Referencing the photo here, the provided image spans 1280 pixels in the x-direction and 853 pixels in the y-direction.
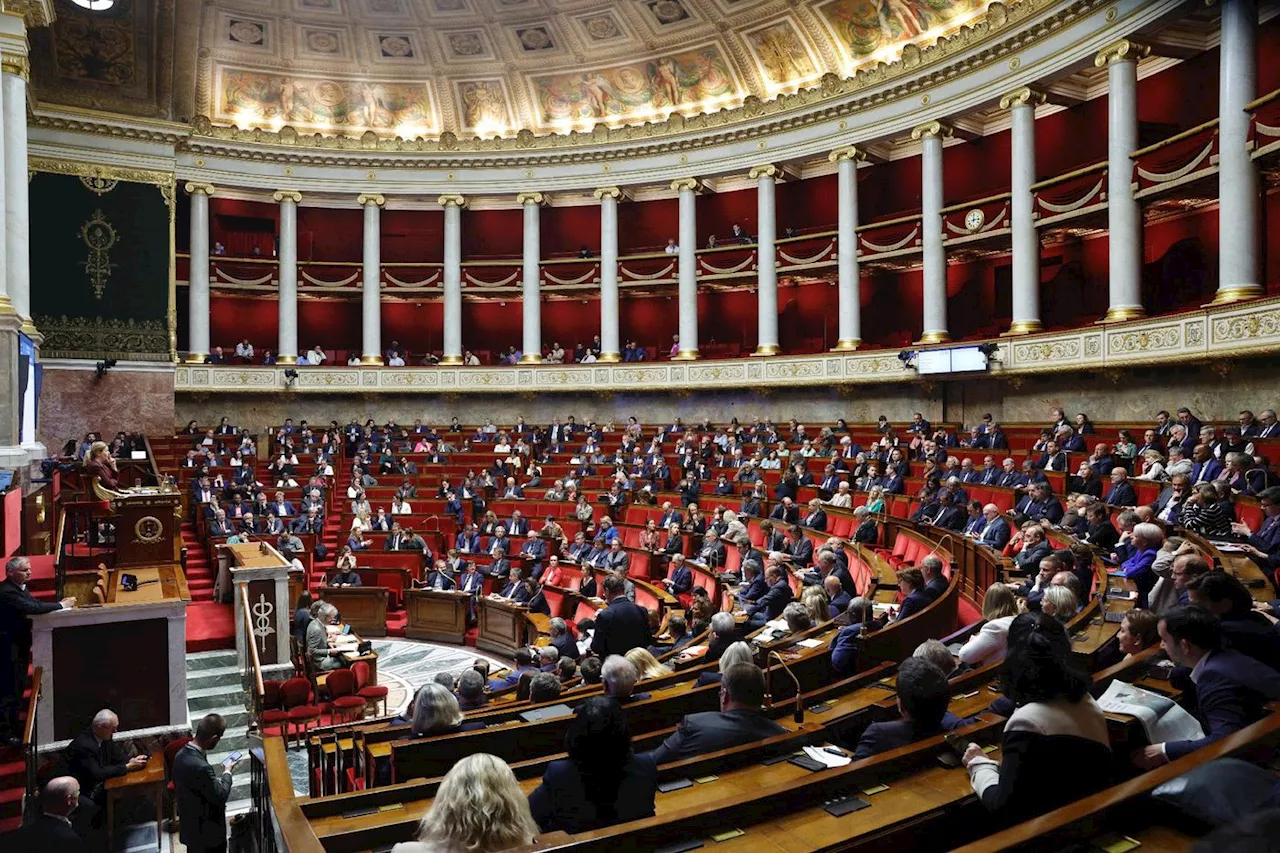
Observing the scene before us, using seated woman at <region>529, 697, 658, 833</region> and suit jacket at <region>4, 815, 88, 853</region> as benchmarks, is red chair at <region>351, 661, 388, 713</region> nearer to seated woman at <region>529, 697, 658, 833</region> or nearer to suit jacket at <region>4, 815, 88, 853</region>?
suit jacket at <region>4, 815, 88, 853</region>

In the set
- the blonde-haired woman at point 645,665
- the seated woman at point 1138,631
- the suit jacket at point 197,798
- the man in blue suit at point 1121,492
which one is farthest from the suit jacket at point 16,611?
the man in blue suit at point 1121,492

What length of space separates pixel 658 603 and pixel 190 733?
5.50 metres

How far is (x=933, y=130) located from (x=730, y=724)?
2058 centimetres

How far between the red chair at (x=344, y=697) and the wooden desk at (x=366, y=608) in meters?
5.09

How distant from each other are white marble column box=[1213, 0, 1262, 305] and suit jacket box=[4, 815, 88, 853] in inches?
644

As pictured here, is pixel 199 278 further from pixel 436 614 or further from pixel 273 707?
pixel 273 707

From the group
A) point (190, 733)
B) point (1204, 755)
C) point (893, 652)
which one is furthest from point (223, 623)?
point (1204, 755)

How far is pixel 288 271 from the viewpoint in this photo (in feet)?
89.1

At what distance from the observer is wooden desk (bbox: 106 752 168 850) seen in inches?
270

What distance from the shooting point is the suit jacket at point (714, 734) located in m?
3.83

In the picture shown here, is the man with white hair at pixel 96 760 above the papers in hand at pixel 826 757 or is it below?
below

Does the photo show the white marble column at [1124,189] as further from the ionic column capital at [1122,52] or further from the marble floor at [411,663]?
the marble floor at [411,663]

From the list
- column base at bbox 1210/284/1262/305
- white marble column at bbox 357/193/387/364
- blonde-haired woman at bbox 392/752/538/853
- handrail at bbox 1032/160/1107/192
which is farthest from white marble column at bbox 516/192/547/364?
blonde-haired woman at bbox 392/752/538/853

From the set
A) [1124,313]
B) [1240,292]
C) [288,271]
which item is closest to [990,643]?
[1240,292]
